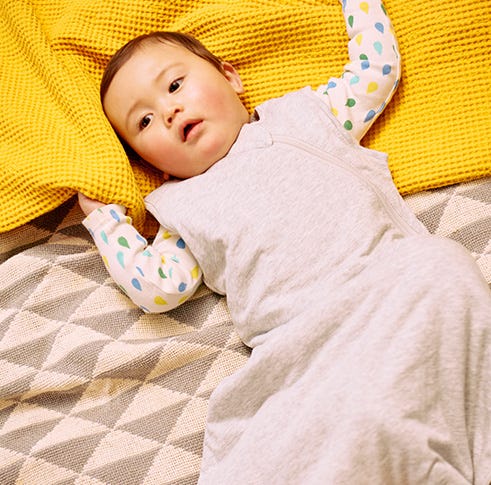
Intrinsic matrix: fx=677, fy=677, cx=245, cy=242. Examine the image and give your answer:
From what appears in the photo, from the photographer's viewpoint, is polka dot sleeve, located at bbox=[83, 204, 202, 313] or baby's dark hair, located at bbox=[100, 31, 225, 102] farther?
baby's dark hair, located at bbox=[100, 31, 225, 102]

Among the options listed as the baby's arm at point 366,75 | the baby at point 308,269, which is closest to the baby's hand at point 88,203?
the baby at point 308,269

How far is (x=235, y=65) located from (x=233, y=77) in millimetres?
56

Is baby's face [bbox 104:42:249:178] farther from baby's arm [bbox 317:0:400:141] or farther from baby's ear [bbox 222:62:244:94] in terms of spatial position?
baby's arm [bbox 317:0:400:141]

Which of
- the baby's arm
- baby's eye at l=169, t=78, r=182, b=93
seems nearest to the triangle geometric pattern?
the baby's arm

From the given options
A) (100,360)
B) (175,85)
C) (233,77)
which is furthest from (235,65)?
(100,360)

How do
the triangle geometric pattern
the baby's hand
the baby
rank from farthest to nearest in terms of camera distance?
the baby's hand, the triangle geometric pattern, the baby

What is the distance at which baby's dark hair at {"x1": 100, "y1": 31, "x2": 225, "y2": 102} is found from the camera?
4.14ft

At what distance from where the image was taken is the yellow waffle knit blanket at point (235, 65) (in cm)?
124

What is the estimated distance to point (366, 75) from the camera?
1253mm

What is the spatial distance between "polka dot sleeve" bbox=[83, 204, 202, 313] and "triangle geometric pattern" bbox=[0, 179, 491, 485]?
6 cm

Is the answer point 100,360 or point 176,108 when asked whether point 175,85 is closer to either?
point 176,108

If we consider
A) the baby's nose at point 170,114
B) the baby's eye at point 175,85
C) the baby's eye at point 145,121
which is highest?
the baby's eye at point 175,85

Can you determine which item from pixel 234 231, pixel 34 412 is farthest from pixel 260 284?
pixel 34 412

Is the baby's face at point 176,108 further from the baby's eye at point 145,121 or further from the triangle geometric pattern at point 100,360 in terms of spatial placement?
the triangle geometric pattern at point 100,360
